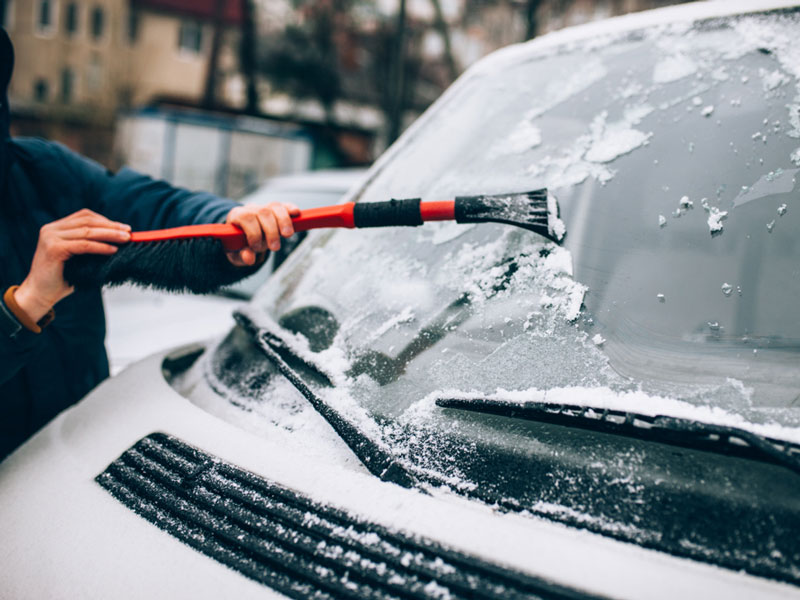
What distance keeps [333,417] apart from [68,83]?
37.6 meters

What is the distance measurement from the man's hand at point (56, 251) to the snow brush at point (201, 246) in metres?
0.02

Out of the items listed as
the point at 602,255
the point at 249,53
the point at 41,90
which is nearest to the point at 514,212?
the point at 602,255

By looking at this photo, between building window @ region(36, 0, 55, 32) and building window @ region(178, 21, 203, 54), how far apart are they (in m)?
6.21

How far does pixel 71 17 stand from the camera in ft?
106

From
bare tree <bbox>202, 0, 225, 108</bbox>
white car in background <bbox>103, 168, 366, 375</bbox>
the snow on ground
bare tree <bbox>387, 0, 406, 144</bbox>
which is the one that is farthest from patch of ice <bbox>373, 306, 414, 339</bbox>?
bare tree <bbox>202, 0, 225, 108</bbox>

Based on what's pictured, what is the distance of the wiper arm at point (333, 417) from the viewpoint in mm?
1058

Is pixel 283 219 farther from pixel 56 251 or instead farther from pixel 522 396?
pixel 522 396

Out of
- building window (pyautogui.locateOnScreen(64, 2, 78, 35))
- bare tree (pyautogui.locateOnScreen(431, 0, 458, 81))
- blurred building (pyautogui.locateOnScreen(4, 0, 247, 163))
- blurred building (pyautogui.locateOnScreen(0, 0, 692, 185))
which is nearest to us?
bare tree (pyautogui.locateOnScreen(431, 0, 458, 81))

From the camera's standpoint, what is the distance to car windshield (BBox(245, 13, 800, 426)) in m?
1.13

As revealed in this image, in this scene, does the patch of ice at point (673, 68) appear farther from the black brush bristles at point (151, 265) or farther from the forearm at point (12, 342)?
the forearm at point (12, 342)

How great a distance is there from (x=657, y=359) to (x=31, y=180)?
1.76m

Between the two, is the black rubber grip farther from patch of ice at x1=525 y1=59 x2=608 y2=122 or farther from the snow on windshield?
patch of ice at x1=525 y1=59 x2=608 y2=122

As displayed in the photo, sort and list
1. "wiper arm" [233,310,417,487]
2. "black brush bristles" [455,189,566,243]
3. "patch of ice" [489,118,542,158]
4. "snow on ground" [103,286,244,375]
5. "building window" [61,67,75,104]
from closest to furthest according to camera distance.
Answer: "wiper arm" [233,310,417,487] → "black brush bristles" [455,189,566,243] → "patch of ice" [489,118,542,158] → "snow on ground" [103,286,244,375] → "building window" [61,67,75,104]

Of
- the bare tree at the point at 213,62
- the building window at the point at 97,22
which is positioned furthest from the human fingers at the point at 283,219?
the building window at the point at 97,22
